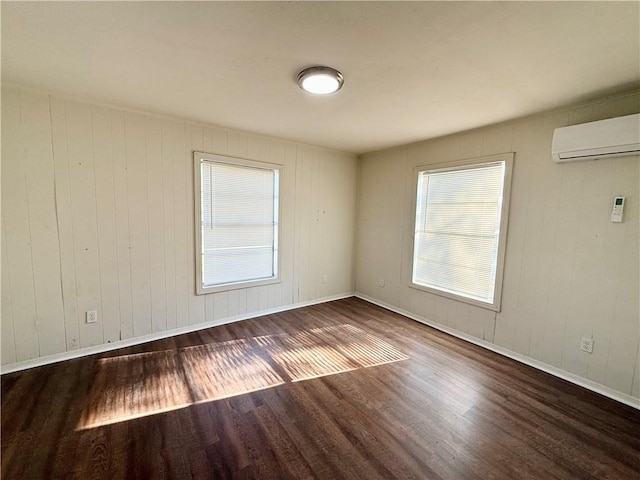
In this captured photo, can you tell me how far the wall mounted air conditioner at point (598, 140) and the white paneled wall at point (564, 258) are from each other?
126 millimetres

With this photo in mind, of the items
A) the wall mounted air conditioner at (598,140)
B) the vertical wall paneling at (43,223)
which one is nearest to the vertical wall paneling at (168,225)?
the vertical wall paneling at (43,223)

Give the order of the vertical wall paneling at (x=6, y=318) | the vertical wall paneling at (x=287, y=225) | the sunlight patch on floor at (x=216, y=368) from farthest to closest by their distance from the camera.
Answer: the vertical wall paneling at (x=287, y=225) → the vertical wall paneling at (x=6, y=318) → the sunlight patch on floor at (x=216, y=368)

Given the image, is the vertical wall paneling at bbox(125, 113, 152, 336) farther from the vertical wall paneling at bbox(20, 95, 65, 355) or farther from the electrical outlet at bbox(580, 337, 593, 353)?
the electrical outlet at bbox(580, 337, 593, 353)

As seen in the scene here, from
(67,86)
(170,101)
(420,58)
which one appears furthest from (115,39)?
(420,58)

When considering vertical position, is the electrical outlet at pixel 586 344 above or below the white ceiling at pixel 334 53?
below

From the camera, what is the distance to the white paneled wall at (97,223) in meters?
2.32

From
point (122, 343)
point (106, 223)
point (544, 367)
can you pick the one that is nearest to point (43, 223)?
point (106, 223)

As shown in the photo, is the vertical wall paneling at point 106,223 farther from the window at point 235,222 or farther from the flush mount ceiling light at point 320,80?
the flush mount ceiling light at point 320,80

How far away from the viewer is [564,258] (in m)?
2.48

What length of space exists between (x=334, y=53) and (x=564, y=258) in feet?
8.69

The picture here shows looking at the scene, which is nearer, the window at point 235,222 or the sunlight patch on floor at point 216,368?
the sunlight patch on floor at point 216,368

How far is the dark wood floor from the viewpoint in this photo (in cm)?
153

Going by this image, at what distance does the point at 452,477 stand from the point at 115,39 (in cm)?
314

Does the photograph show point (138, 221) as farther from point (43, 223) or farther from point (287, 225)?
point (287, 225)
